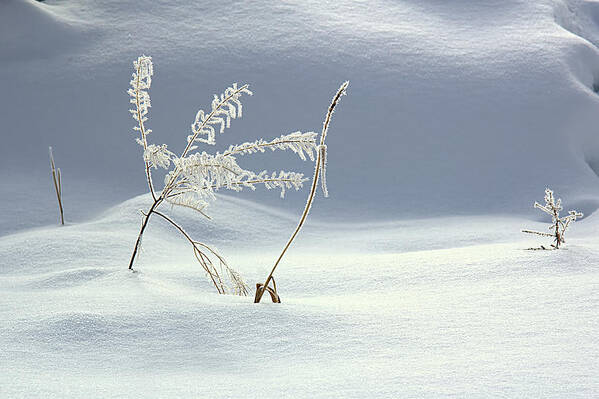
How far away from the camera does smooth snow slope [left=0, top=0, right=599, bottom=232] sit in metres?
4.03

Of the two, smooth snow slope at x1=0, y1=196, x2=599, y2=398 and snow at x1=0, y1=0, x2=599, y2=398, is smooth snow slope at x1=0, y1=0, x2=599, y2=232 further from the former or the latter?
smooth snow slope at x1=0, y1=196, x2=599, y2=398

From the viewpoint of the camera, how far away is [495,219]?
12.1 ft

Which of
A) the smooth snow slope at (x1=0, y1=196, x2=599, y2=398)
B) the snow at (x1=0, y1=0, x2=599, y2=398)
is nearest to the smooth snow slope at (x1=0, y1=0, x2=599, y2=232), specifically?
the snow at (x1=0, y1=0, x2=599, y2=398)

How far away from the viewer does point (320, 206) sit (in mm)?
3857


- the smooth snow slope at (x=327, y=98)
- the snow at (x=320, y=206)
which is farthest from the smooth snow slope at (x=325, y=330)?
the smooth snow slope at (x=327, y=98)

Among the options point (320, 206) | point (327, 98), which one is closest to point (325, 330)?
point (320, 206)

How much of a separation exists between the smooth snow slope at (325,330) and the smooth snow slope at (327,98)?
5.49ft

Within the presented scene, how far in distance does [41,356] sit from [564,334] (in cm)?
109

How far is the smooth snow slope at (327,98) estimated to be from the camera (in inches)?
159

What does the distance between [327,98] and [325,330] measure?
3093mm

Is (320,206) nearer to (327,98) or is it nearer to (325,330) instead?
(327,98)

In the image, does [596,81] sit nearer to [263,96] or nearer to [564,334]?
[263,96]

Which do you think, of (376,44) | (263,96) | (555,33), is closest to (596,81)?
(555,33)

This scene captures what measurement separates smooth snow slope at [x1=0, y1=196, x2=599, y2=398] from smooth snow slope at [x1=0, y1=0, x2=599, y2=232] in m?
1.67
